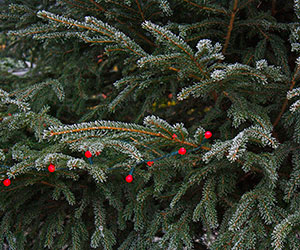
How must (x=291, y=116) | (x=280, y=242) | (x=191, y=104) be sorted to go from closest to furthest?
1. (x=280, y=242)
2. (x=291, y=116)
3. (x=191, y=104)

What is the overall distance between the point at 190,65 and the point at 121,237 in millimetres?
1174

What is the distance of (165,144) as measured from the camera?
138cm

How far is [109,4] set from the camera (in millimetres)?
1694

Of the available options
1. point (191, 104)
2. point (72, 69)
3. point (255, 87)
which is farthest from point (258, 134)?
point (72, 69)

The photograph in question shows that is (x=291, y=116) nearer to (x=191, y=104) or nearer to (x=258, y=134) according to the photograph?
(x=258, y=134)

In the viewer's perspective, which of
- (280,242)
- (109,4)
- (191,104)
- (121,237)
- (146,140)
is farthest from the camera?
(191,104)

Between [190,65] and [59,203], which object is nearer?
[190,65]

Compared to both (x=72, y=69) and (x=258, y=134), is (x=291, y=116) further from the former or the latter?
(x=72, y=69)

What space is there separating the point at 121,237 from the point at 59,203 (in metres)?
0.45

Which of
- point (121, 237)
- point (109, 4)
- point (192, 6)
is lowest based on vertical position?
point (121, 237)

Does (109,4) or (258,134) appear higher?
(109,4)

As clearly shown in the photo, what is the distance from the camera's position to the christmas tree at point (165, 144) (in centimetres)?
127

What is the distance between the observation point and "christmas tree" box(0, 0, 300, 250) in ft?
4.18

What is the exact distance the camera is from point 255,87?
1.49m
